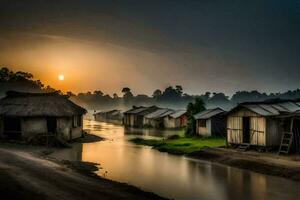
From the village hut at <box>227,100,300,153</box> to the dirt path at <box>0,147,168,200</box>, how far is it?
1516cm

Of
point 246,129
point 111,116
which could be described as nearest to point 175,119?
point 246,129

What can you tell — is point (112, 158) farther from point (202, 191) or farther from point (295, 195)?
point (295, 195)

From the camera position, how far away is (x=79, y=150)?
3828 centimetres

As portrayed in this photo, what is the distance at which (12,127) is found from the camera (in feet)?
147

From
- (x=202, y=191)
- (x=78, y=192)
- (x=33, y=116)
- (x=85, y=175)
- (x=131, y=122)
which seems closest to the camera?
(x=78, y=192)

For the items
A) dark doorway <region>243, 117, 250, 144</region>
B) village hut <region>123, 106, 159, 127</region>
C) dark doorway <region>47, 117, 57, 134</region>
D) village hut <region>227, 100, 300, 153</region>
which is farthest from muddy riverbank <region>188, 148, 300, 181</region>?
village hut <region>123, 106, 159, 127</region>

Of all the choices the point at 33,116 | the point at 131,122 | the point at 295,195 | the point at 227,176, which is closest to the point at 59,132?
the point at 33,116

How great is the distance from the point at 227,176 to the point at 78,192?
11606 mm

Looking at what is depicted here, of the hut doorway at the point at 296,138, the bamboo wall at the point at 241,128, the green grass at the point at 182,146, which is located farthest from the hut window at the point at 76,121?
the hut doorway at the point at 296,138

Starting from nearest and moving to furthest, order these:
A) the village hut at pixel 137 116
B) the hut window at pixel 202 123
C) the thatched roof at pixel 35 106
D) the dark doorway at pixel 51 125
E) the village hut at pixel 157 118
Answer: the thatched roof at pixel 35 106 → the dark doorway at pixel 51 125 → the hut window at pixel 202 123 → the village hut at pixel 157 118 → the village hut at pixel 137 116

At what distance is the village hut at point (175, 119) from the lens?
7156cm

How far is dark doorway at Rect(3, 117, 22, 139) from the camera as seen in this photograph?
139 ft

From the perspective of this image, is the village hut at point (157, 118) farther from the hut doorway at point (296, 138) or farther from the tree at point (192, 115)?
the hut doorway at point (296, 138)

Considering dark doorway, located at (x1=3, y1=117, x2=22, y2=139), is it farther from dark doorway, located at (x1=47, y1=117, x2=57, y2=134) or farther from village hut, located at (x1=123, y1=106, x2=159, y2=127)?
village hut, located at (x1=123, y1=106, x2=159, y2=127)
